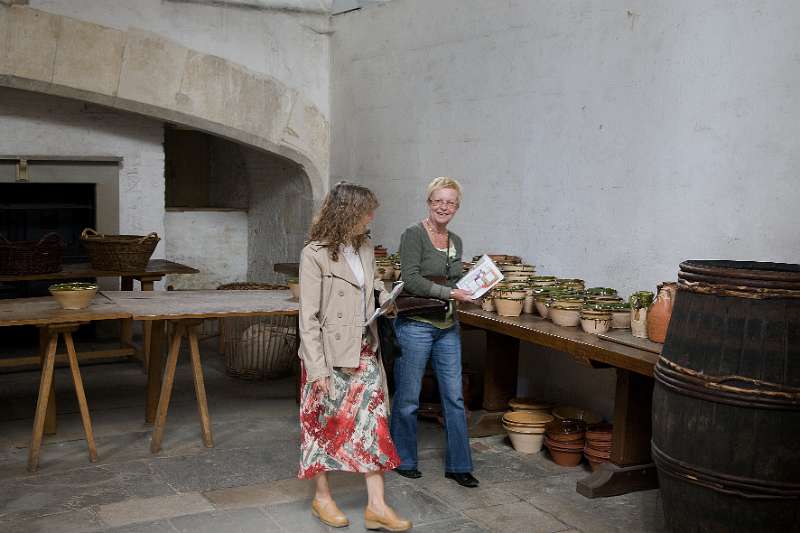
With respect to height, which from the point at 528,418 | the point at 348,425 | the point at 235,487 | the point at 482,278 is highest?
the point at 482,278

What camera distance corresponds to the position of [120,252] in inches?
272

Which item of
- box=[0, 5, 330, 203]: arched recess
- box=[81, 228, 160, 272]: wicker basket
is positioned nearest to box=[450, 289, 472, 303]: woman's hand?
box=[81, 228, 160, 272]: wicker basket

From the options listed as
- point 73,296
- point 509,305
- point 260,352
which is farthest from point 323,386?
point 260,352

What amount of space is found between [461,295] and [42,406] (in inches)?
90.5

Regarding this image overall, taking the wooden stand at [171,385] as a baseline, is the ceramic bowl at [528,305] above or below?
above

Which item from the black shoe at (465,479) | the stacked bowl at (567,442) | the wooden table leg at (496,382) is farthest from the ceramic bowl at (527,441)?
the black shoe at (465,479)

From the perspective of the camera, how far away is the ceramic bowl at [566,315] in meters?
4.77

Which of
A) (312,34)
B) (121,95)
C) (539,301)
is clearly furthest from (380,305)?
(312,34)

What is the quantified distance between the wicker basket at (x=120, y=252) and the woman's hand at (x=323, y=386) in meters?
3.48

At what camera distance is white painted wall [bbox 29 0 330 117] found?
280 inches

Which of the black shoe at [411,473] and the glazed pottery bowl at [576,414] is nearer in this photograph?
the black shoe at [411,473]

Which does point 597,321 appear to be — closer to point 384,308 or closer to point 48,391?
point 384,308

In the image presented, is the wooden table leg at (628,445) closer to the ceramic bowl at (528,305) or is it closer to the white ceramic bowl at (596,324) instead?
the white ceramic bowl at (596,324)

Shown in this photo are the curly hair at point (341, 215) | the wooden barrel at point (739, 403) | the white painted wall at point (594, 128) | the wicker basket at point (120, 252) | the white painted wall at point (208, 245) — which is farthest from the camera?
the white painted wall at point (208, 245)
